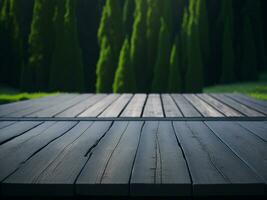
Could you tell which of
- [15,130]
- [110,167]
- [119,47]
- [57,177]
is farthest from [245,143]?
[119,47]

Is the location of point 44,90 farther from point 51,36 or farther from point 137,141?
point 137,141

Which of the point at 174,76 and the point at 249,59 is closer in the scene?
the point at 174,76

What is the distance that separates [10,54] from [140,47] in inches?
309

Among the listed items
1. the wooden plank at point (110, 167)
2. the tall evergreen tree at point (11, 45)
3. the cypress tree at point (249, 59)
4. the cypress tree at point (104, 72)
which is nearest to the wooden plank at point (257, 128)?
the wooden plank at point (110, 167)

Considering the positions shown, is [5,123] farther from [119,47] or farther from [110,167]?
[119,47]

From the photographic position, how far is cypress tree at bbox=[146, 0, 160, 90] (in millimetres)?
19547

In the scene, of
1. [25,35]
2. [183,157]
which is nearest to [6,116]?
[183,157]

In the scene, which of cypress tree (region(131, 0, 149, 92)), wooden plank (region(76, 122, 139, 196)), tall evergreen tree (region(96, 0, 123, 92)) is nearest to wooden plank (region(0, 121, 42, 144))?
wooden plank (region(76, 122, 139, 196))

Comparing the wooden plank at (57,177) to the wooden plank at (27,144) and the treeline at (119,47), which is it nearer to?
the wooden plank at (27,144)

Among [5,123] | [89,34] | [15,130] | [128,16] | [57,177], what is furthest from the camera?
[128,16]

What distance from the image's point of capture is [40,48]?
18.6 metres

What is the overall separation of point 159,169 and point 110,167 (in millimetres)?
271

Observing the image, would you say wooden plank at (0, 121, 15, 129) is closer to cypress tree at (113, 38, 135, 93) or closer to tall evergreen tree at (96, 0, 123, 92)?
cypress tree at (113, 38, 135, 93)

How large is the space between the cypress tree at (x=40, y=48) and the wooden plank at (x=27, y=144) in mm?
15520
